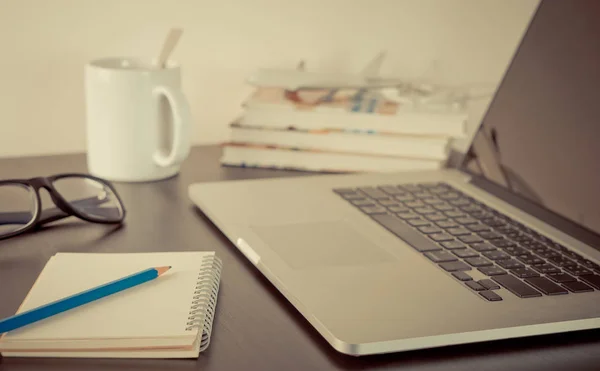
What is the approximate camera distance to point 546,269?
0.65 m

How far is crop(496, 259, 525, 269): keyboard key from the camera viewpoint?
0.65 m

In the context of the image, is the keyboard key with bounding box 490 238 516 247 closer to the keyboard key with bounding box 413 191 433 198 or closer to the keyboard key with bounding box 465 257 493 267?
the keyboard key with bounding box 465 257 493 267

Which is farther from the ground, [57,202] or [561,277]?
[561,277]

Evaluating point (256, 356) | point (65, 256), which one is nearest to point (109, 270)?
point (65, 256)

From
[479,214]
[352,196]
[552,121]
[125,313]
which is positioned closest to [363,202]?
[352,196]

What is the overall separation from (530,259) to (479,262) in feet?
0.17

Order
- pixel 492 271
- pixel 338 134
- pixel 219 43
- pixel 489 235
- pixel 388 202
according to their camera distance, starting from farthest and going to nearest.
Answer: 1. pixel 219 43
2. pixel 338 134
3. pixel 388 202
4. pixel 489 235
5. pixel 492 271

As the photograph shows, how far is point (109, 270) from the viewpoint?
2.03ft

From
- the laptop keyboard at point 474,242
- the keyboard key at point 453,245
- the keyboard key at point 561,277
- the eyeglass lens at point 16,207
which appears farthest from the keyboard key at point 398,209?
the eyeglass lens at point 16,207

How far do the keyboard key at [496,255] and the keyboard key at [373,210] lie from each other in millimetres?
151

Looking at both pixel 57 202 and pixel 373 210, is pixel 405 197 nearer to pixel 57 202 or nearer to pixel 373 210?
pixel 373 210

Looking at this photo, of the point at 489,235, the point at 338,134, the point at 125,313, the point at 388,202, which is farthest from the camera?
the point at 338,134

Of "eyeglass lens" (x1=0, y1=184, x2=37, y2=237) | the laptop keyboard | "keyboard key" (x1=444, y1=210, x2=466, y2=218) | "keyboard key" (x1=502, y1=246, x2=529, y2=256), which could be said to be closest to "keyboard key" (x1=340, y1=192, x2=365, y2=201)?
the laptop keyboard

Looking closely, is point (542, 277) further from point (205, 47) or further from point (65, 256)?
point (205, 47)
